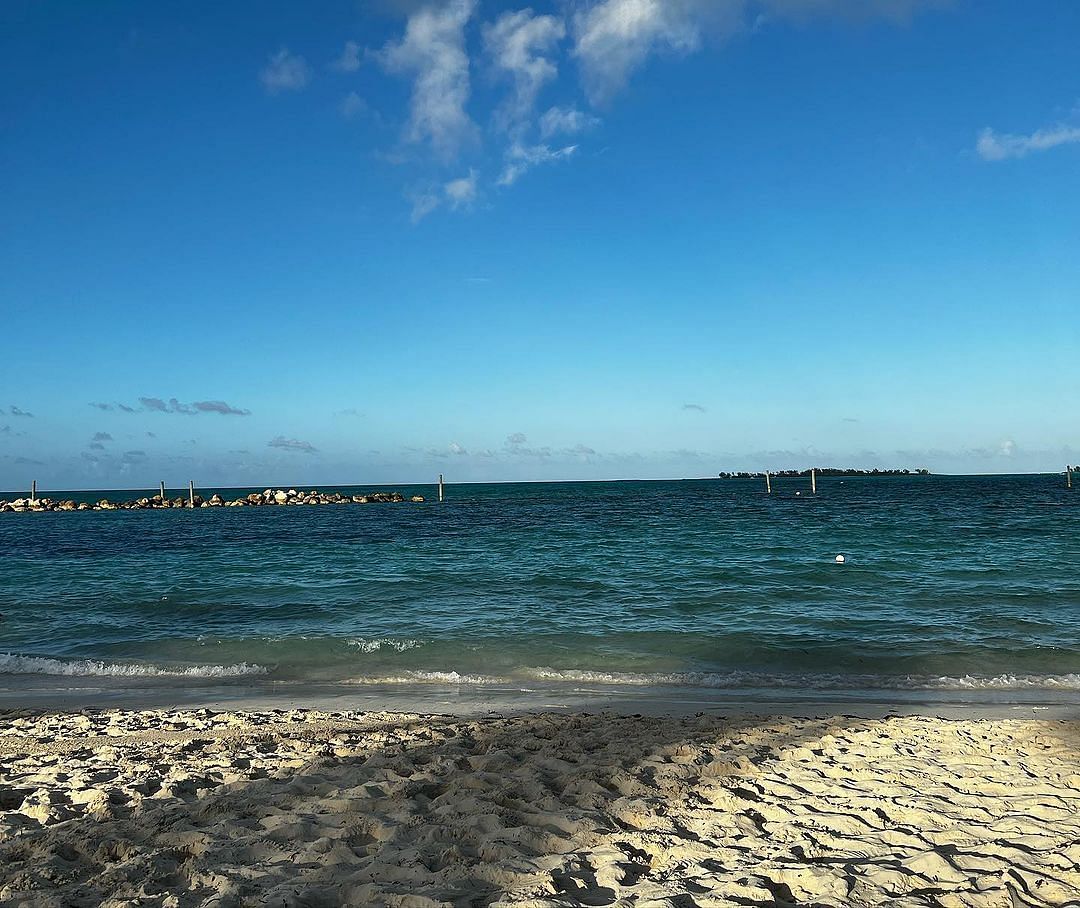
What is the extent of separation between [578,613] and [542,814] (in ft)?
28.9

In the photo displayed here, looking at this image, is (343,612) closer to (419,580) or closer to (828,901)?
(419,580)

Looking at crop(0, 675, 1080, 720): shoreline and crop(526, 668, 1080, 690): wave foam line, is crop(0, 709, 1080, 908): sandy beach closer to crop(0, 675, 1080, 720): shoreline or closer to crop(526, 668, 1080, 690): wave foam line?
crop(0, 675, 1080, 720): shoreline

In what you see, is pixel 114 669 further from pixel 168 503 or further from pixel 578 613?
pixel 168 503

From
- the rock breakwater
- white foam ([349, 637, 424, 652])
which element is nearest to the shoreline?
white foam ([349, 637, 424, 652])

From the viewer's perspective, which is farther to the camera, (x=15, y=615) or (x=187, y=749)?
(x=15, y=615)

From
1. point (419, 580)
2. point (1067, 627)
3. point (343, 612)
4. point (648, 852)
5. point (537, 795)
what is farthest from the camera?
point (419, 580)

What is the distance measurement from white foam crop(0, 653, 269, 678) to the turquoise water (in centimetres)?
4

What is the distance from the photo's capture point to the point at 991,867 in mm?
3924

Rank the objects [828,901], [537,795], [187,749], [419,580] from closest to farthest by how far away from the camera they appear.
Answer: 1. [828,901]
2. [537,795]
3. [187,749]
4. [419,580]

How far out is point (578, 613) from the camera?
1333 cm

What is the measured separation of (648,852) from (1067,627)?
35.8ft

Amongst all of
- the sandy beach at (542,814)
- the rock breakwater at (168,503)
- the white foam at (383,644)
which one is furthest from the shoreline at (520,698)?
the rock breakwater at (168,503)

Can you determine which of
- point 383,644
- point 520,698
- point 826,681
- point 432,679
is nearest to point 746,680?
point 826,681

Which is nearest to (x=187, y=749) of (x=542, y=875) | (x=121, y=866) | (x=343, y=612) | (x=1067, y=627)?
(x=121, y=866)
